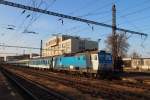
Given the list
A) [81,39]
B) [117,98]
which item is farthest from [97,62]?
[81,39]

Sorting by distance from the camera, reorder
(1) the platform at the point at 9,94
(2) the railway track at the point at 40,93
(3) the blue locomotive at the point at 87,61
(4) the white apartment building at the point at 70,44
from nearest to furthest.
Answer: (1) the platform at the point at 9,94
(2) the railway track at the point at 40,93
(3) the blue locomotive at the point at 87,61
(4) the white apartment building at the point at 70,44

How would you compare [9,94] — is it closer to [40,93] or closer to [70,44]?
[40,93]

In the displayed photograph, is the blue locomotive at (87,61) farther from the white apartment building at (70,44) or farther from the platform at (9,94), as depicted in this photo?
the white apartment building at (70,44)

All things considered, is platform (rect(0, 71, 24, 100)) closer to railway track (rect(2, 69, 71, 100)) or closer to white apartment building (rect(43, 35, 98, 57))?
railway track (rect(2, 69, 71, 100))

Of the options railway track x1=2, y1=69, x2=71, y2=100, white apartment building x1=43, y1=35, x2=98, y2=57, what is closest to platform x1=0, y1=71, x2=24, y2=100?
railway track x1=2, y1=69, x2=71, y2=100

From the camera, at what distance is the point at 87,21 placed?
107ft

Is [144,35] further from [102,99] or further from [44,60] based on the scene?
[102,99]

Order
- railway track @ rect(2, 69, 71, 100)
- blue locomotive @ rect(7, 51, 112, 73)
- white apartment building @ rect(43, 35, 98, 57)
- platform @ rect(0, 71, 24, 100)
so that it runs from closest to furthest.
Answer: platform @ rect(0, 71, 24, 100) → railway track @ rect(2, 69, 71, 100) → blue locomotive @ rect(7, 51, 112, 73) → white apartment building @ rect(43, 35, 98, 57)

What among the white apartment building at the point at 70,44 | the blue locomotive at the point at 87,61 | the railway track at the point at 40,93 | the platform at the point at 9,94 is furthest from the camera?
the white apartment building at the point at 70,44

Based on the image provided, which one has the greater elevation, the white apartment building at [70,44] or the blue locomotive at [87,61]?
the white apartment building at [70,44]

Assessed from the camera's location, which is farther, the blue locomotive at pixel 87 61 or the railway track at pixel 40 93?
the blue locomotive at pixel 87 61

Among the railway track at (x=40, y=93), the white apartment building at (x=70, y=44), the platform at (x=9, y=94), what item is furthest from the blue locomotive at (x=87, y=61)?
the white apartment building at (x=70, y=44)

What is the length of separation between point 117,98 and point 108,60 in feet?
57.7

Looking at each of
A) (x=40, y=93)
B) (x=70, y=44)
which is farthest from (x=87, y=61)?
(x=70, y=44)
